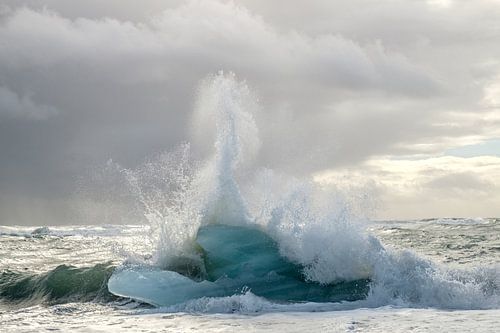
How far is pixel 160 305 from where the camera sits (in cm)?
1140

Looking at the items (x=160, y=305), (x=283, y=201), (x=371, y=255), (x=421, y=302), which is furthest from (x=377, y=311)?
(x=283, y=201)

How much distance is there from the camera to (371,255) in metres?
12.8

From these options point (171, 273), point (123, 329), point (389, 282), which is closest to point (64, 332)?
point (123, 329)

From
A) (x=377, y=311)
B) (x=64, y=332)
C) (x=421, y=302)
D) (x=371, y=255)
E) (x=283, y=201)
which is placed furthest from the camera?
(x=283, y=201)

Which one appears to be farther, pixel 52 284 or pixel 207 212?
pixel 207 212

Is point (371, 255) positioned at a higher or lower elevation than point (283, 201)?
lower

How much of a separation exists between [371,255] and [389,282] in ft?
3.75

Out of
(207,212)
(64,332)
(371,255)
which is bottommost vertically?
(64,332)

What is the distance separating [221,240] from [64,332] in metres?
6.04

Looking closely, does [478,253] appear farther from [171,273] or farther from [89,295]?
[89,295]

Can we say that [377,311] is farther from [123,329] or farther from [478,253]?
[478,253]

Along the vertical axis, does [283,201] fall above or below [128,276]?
above

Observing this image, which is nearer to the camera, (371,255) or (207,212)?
(371,255)

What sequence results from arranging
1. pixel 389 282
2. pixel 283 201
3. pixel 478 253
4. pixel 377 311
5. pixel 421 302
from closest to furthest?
pixel 377 311, pixel 421 302, pixel 389 282, pixel 283 201, pixel 478 253
